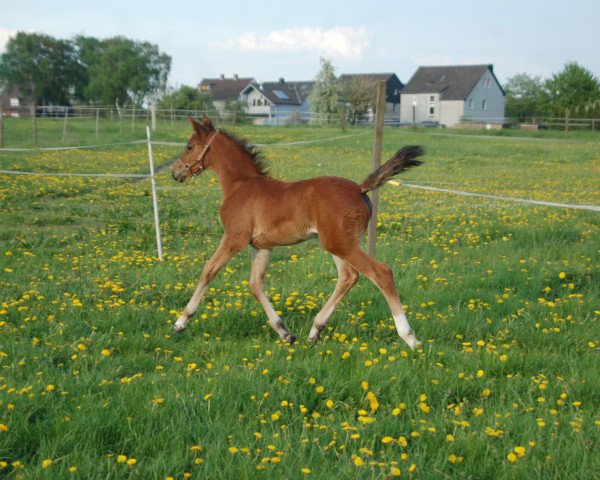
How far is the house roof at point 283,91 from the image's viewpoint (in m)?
87.8

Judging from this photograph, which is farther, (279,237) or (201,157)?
(201,157)

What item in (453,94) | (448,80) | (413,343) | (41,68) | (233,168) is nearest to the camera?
(413,343)

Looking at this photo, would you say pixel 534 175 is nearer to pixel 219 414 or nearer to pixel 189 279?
pixel 189 279

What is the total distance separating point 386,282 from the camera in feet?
16.0

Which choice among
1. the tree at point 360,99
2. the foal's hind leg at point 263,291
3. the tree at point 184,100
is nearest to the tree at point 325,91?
the tree at point 360,99

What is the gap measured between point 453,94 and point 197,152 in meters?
73.2

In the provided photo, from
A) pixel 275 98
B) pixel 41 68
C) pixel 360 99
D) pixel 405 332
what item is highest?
pixel 41 68

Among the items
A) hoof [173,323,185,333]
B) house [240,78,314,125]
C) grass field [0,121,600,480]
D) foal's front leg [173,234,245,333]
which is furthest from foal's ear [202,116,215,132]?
house [240,78,314,125]

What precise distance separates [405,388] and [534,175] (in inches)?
673

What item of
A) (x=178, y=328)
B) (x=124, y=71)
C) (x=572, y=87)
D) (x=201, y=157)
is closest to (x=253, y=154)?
(x=201, y=157)

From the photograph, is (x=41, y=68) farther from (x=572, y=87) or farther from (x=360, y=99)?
(x=572, y=87)

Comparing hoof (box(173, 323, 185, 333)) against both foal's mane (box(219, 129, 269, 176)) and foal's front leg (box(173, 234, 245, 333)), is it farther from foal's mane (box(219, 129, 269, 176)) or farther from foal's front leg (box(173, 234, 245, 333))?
foal's mane (box(219, 129, 269, 176))

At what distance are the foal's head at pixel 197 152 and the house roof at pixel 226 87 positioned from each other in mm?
89087

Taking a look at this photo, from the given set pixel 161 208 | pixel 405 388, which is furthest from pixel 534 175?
pixel 405 388
